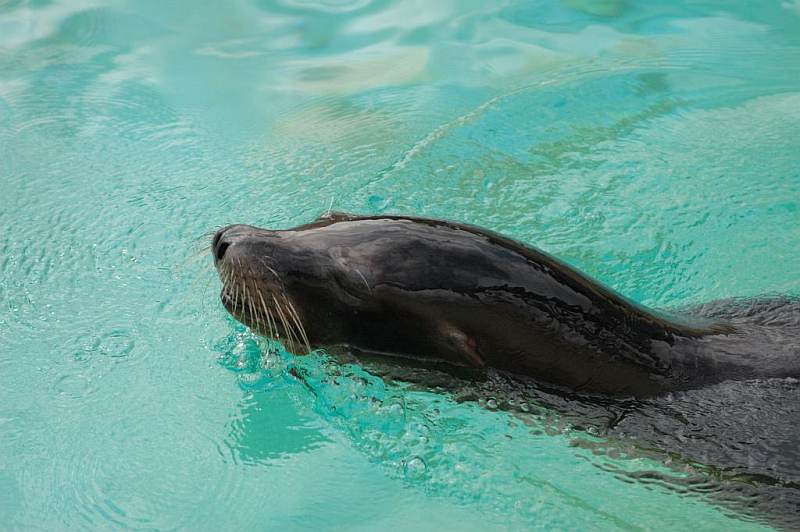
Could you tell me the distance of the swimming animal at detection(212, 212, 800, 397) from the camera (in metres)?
3.35

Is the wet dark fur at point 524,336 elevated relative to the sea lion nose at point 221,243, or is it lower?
lower

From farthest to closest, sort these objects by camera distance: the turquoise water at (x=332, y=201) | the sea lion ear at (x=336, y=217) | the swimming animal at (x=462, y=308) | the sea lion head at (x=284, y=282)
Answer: the turquoise water at (x=332, y=201) < the sea lion ear at (x=336, y=217) < the sea lion head at (x=284, y=282) < the swimming animal at (x=462, y=308)

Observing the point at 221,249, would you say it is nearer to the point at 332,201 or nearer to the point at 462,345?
the point at 462,345

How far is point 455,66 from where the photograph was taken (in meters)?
7.91

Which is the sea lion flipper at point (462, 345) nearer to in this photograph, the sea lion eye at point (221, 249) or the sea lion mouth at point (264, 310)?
the sea lion mouth at point (264, 310)

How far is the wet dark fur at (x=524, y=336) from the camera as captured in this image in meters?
3.36

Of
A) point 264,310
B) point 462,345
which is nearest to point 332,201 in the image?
point 264,310

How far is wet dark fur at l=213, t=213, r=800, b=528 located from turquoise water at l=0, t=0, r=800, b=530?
0.19 metres

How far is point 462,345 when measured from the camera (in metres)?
3.43

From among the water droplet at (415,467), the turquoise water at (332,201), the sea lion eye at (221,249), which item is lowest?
the water droplet at (415,467)

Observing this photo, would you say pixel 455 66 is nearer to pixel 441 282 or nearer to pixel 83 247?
pixel 83 247

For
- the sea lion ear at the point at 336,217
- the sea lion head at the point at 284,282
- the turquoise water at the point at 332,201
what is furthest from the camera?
the turquoise water at the point at 332,201

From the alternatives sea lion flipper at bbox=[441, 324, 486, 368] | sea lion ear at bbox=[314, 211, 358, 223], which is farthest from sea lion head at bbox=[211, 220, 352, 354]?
sea lion flipper at bbox=[441, 324, 486, 368]

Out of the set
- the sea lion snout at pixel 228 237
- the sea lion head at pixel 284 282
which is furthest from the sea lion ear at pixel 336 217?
the sea lion snout at pixel 228 237
